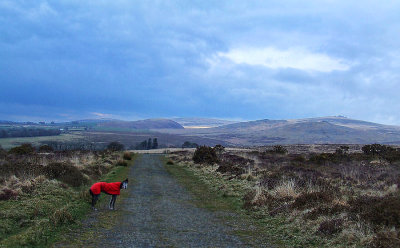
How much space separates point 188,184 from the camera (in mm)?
20234

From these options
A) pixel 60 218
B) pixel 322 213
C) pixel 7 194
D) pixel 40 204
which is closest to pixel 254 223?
pixel 322 213

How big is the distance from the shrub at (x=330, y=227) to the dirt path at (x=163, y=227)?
2091mm

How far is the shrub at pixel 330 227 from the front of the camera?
822 centimetres

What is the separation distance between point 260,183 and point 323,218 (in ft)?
22.8

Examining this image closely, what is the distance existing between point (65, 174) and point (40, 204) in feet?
20.6

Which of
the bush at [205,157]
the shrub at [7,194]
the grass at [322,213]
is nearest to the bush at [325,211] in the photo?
the grass at [322,213]

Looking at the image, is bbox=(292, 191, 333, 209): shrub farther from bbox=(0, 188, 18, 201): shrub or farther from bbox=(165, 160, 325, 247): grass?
bbox=(0, 188, 18, 201): shrub

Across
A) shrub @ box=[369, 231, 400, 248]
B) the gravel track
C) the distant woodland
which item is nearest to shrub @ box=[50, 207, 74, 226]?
the gravel track

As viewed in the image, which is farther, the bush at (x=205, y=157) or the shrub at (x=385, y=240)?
the bush at (x=205, y=157)

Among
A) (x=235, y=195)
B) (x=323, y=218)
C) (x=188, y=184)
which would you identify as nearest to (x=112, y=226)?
(x=323, y=218)

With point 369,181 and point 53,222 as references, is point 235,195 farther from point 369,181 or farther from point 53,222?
point 53,222

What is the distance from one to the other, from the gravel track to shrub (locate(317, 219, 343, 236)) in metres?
2.12

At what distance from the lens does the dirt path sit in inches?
316

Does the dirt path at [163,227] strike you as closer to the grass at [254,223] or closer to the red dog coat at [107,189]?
the grass at [254,223]
